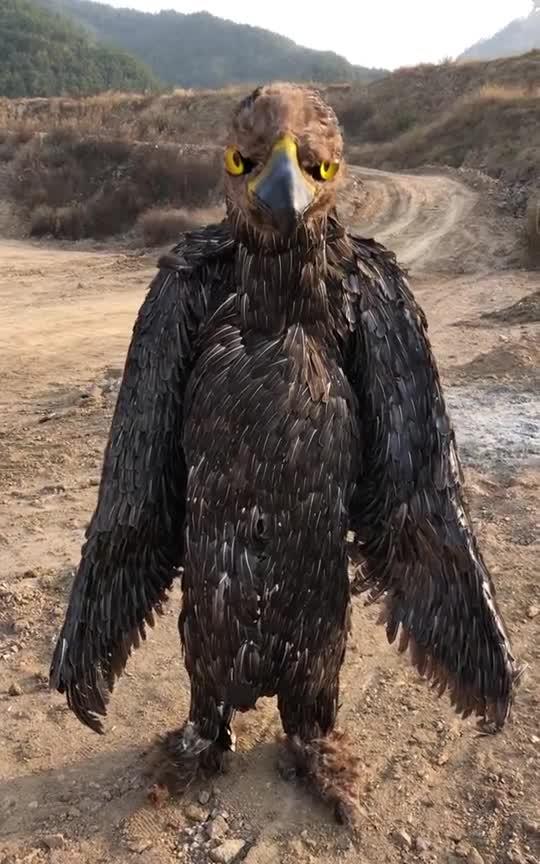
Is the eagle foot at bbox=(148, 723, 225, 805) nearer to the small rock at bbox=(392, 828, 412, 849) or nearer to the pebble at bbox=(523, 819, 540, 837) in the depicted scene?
the small rock at bbox=(392, 828, 412, 849)

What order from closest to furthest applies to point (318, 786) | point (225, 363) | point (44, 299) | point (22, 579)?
point (225, 363), point (318, 786), point (22, 579), point (44, 299)

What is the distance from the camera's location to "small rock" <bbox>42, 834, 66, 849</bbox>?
2482 mm

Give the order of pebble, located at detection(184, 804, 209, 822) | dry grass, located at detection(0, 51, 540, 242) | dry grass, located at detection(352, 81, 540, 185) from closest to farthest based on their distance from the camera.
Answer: pebble, located at detection(184, 804, 209, 822)
dry grass, located at detection(0, 51, 540, 242)
dry grass, located at detection(352, 81, 540, 185)

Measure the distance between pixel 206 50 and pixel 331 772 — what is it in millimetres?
107769

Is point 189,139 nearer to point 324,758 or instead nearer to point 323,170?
point 324,758

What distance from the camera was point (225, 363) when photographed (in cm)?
197

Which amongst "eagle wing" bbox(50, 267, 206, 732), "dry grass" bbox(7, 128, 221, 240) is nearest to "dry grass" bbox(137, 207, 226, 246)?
A: "dry grass" bbox(7, 128, 221, 240)

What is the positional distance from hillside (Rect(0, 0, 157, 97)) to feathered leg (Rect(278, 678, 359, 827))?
48803mm

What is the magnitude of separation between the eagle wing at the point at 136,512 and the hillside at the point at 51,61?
48696 millimetres

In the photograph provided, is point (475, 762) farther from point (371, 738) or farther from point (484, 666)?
point (484, 666)

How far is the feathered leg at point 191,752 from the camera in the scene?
2529mm

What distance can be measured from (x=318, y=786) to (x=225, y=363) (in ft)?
4.89

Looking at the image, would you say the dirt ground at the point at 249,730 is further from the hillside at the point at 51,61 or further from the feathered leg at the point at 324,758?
the hillside at the point at 51,61

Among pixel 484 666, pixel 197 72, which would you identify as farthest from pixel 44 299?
pixel 197 72
